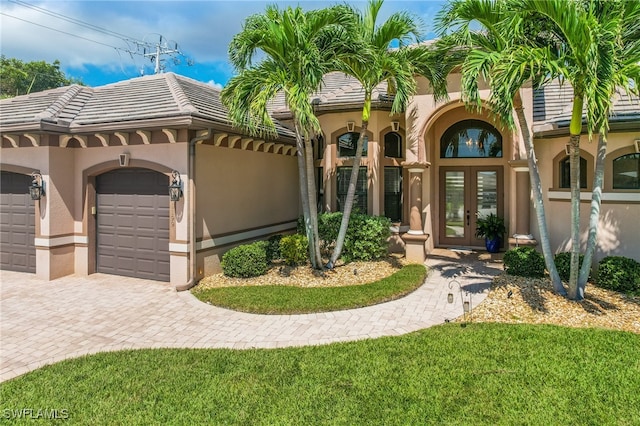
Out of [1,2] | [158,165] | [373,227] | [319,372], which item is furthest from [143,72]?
[319,372]

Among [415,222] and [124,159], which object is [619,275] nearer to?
[415,222]

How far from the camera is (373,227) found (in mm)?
10367

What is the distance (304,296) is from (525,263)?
5.30m

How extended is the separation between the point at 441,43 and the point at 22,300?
1095 cm

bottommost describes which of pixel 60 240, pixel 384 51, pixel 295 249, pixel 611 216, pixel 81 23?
pixel 295 249

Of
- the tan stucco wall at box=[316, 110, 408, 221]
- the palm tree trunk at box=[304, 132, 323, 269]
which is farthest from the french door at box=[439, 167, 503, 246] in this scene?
the palm tree trunk at box=[304, 132, 323, 269]


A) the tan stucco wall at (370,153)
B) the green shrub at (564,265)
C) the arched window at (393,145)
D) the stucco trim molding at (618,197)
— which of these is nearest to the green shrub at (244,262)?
the tan stucco wall at (370,153)

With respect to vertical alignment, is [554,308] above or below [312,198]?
below

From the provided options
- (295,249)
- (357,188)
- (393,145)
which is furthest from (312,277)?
(393,145)

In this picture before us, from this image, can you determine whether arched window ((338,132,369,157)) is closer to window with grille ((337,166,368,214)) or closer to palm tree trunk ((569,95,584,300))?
window with grille ((337,166,368,214))

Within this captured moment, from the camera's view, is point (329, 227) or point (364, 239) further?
point (329, 227)

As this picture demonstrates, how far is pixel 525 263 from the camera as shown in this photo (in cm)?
852

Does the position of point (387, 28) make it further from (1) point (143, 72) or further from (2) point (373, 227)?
(1) point (143, 72)

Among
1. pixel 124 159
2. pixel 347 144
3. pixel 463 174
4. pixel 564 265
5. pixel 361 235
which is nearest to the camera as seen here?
pixel 564 265
